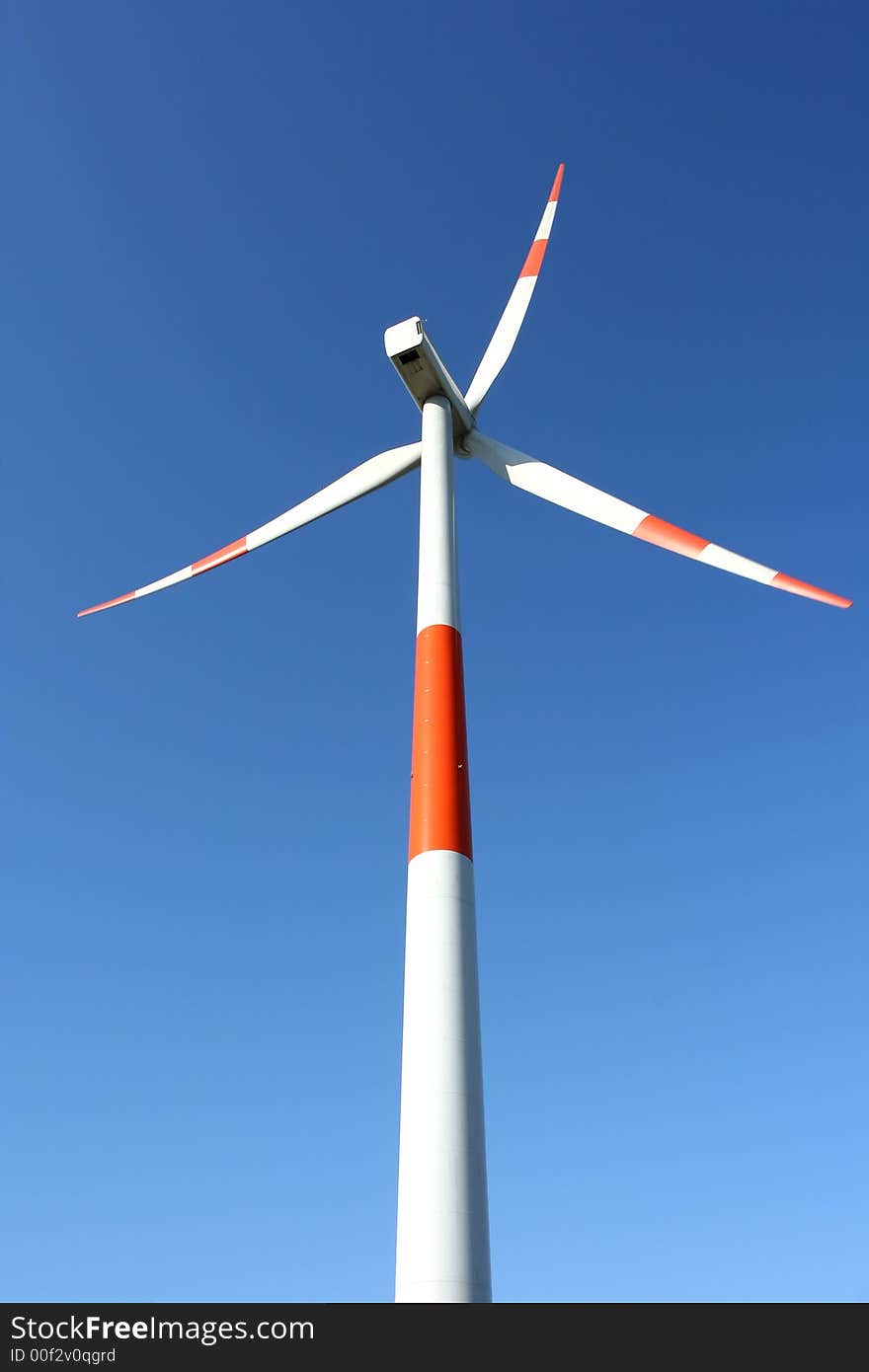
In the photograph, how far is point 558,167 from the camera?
30.5 metres

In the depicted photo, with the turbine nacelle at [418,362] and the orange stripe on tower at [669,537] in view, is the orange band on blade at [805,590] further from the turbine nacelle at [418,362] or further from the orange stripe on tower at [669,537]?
the turbine nacelle at [418,362]

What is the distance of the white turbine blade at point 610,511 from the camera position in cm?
1894

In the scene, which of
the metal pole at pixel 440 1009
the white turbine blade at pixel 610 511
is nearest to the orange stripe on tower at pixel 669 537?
the white turbine blade at pixel 610 511

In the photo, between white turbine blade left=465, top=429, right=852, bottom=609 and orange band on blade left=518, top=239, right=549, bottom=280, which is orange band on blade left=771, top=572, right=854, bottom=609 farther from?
Answer: orange band on blade left=518, top=239, right=549, bottom=280

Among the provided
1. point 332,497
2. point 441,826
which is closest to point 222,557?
point 332,497

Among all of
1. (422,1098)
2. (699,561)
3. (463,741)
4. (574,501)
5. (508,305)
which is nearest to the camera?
(422,1098)

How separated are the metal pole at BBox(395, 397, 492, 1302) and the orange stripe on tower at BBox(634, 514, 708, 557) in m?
4.26

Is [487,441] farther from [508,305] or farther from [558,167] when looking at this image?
[558,167]

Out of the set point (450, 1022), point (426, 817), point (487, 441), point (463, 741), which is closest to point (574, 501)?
point (487, 441)

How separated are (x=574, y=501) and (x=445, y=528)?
3752 millimetres

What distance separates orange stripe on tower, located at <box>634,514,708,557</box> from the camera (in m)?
19.9

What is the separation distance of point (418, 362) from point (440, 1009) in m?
14.5

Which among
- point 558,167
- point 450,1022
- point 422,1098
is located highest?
point 558,167

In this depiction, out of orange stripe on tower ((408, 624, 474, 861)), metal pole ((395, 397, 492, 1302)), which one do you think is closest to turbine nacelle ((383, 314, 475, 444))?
metal pole ((395, 397, 492, 1302))
